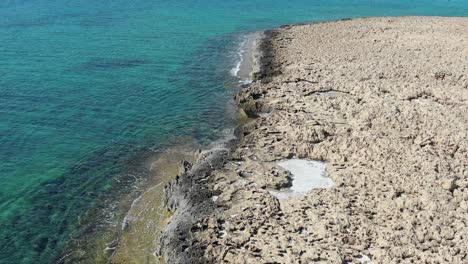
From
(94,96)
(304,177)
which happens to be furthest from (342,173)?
(94,96)

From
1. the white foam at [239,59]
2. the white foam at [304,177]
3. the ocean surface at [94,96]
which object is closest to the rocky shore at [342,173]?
the white foam at [304,177]

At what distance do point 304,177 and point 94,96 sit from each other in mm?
21621

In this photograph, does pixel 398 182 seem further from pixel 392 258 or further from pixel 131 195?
pixel 131 195

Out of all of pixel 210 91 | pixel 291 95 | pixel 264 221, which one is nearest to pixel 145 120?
pixel 210 91

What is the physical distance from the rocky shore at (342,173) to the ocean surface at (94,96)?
5030 millimetres

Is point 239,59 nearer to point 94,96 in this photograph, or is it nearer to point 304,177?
point 94,96

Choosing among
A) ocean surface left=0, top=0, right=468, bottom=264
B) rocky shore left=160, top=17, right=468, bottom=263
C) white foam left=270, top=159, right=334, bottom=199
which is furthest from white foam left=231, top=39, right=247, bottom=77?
white foam left=270, top=159, right=334, bottom=199

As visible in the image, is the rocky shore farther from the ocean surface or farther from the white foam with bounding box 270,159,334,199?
the ocean surface

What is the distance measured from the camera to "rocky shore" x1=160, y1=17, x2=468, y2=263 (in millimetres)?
18797

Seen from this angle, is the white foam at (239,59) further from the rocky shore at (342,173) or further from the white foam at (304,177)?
the white foam at (304,177)

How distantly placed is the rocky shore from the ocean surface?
5030mm

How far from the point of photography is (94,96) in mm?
37781

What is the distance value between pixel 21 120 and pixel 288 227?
77.9 feet

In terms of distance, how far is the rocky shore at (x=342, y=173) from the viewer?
18.8 metres
